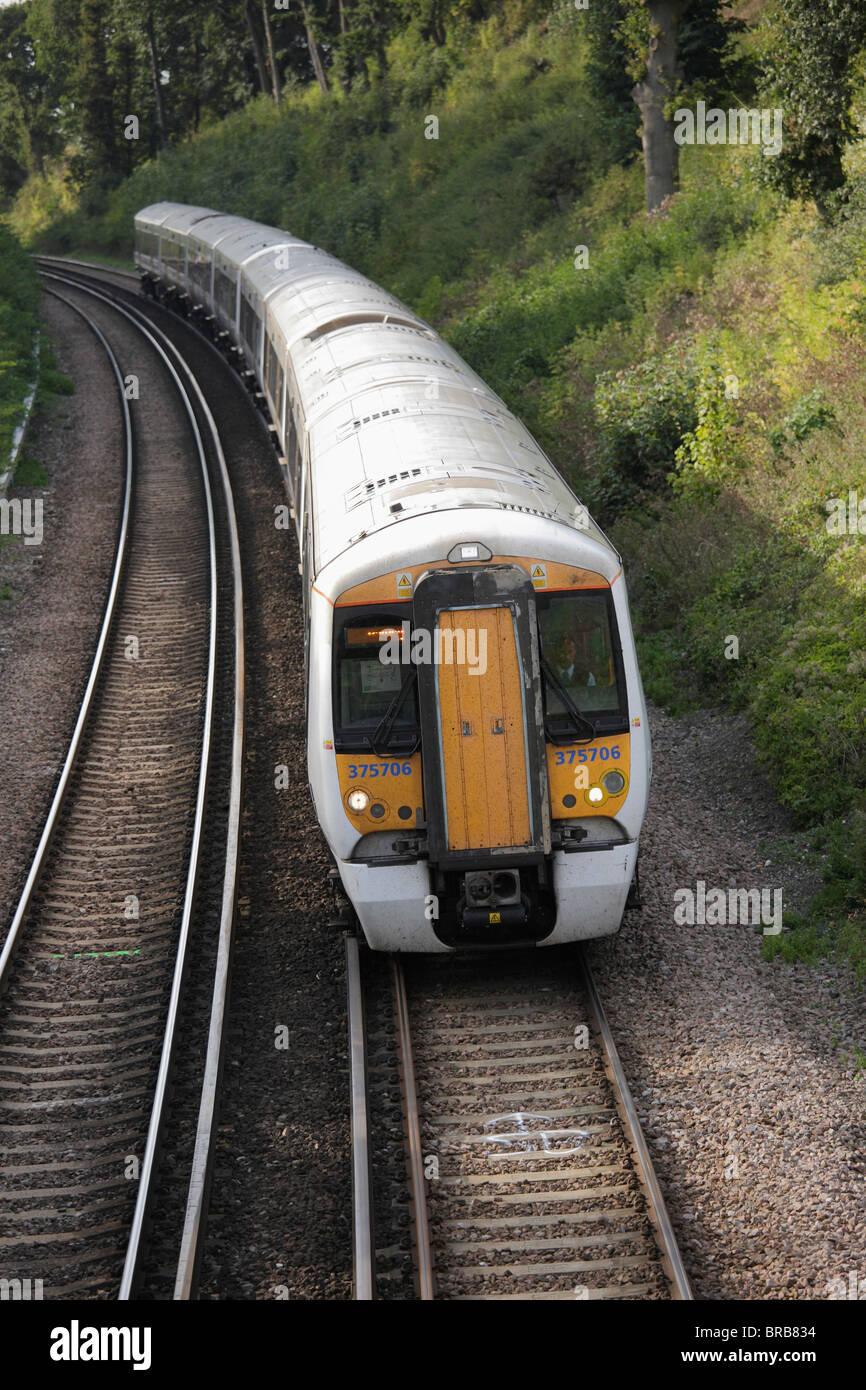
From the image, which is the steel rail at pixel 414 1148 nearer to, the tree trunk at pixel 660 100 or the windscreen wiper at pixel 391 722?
the windscreen wiper at pixel 391 722

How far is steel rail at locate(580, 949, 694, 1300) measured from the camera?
246 inches

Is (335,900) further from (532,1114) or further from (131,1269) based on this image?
(131,1269)

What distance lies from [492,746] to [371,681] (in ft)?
3.11

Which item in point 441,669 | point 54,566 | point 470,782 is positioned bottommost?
point 54,566

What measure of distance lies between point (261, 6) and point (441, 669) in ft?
192

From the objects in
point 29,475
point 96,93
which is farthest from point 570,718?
point 96,93

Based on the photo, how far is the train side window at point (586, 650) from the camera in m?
8.59

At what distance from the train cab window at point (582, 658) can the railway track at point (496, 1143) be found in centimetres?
189

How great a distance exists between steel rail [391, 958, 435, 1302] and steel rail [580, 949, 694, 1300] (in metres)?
1.19

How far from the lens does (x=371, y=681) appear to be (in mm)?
8586

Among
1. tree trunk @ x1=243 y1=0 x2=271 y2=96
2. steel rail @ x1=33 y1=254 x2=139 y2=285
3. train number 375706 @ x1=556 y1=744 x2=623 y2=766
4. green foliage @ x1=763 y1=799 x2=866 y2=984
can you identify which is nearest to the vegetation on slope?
green foliage @ x1=763 y1=799 x2=866 y2=984

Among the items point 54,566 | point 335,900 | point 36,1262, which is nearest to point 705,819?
point 335,900

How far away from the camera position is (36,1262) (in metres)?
6.90

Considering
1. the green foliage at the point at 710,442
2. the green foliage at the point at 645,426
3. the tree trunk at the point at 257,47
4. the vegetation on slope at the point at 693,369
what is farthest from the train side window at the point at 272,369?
the tree trunk at the point at 257,47
